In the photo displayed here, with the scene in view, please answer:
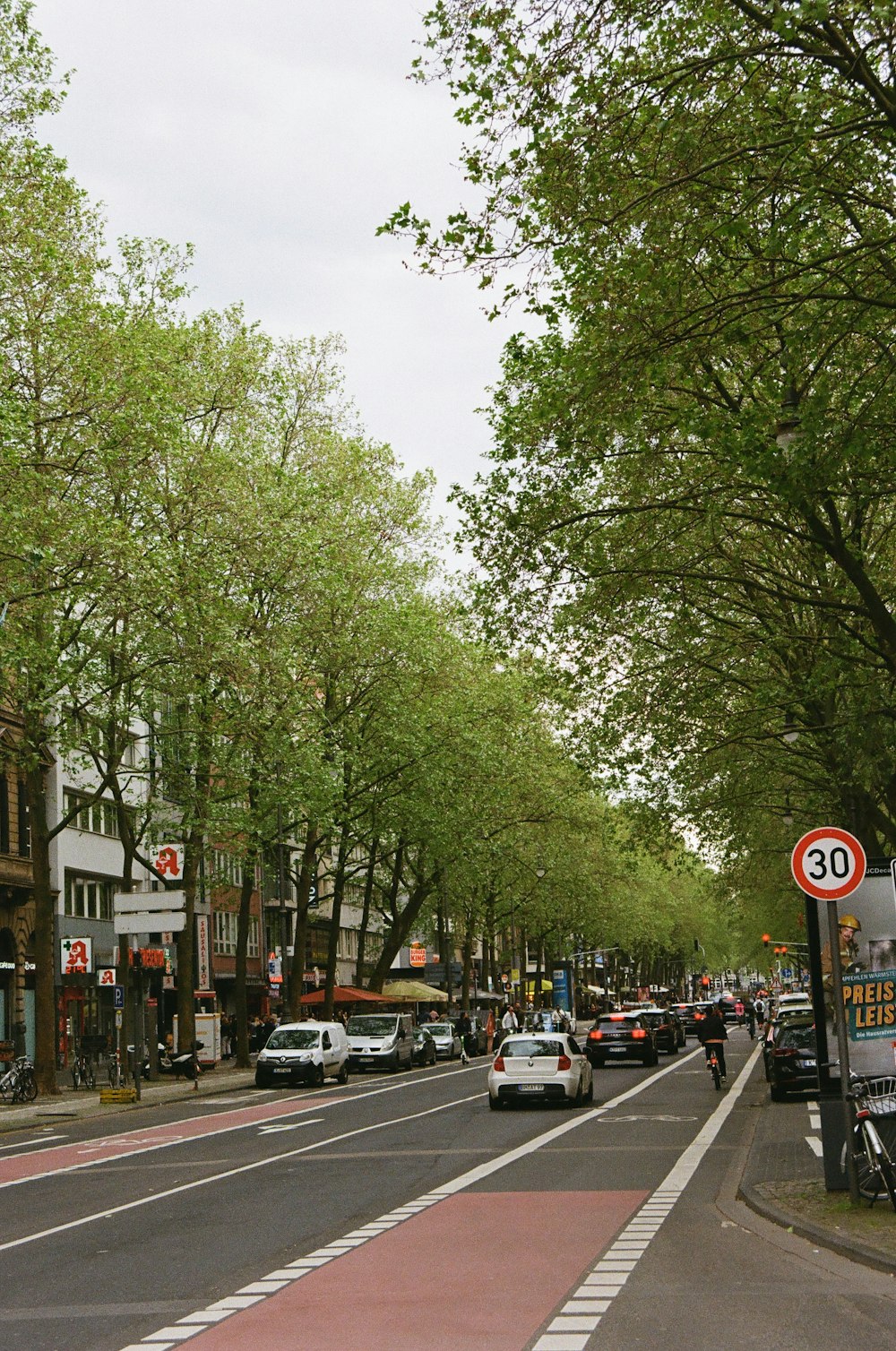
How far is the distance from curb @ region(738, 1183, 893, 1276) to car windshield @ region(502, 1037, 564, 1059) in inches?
613

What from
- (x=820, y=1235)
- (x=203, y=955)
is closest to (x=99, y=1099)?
(x=203, y=955)

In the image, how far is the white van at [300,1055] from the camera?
135 ft

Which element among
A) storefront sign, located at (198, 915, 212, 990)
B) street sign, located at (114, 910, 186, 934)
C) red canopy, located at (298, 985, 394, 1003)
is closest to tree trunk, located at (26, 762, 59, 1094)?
street sign, located at (114, 910, 186, 934)

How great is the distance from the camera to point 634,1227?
13.4 metres

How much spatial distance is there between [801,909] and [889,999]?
163 feet

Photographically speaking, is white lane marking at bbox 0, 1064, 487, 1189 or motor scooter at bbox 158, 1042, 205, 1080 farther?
motor scooter at bbox 158, 1042, 205, 1080

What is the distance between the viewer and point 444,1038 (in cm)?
5938

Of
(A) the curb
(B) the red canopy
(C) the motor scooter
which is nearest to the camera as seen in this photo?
Answer: (A) the curb

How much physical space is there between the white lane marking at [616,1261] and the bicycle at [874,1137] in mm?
1698

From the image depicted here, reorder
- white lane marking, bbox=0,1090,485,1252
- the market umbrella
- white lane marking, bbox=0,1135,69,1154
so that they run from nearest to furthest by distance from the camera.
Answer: white lane marking, bbox=0,1090,485,1252, white lane marking, bbox=0,1135,69,1154, the market umbrella

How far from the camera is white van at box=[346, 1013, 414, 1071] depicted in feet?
165

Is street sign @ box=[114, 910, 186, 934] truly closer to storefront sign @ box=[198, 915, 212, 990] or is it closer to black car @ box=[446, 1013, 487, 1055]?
storefront sign @ box=[198, 915, 212, 990]

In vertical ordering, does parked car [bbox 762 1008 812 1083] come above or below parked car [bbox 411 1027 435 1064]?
above

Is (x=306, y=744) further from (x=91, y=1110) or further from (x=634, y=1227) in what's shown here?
(x=634, y=1227)
